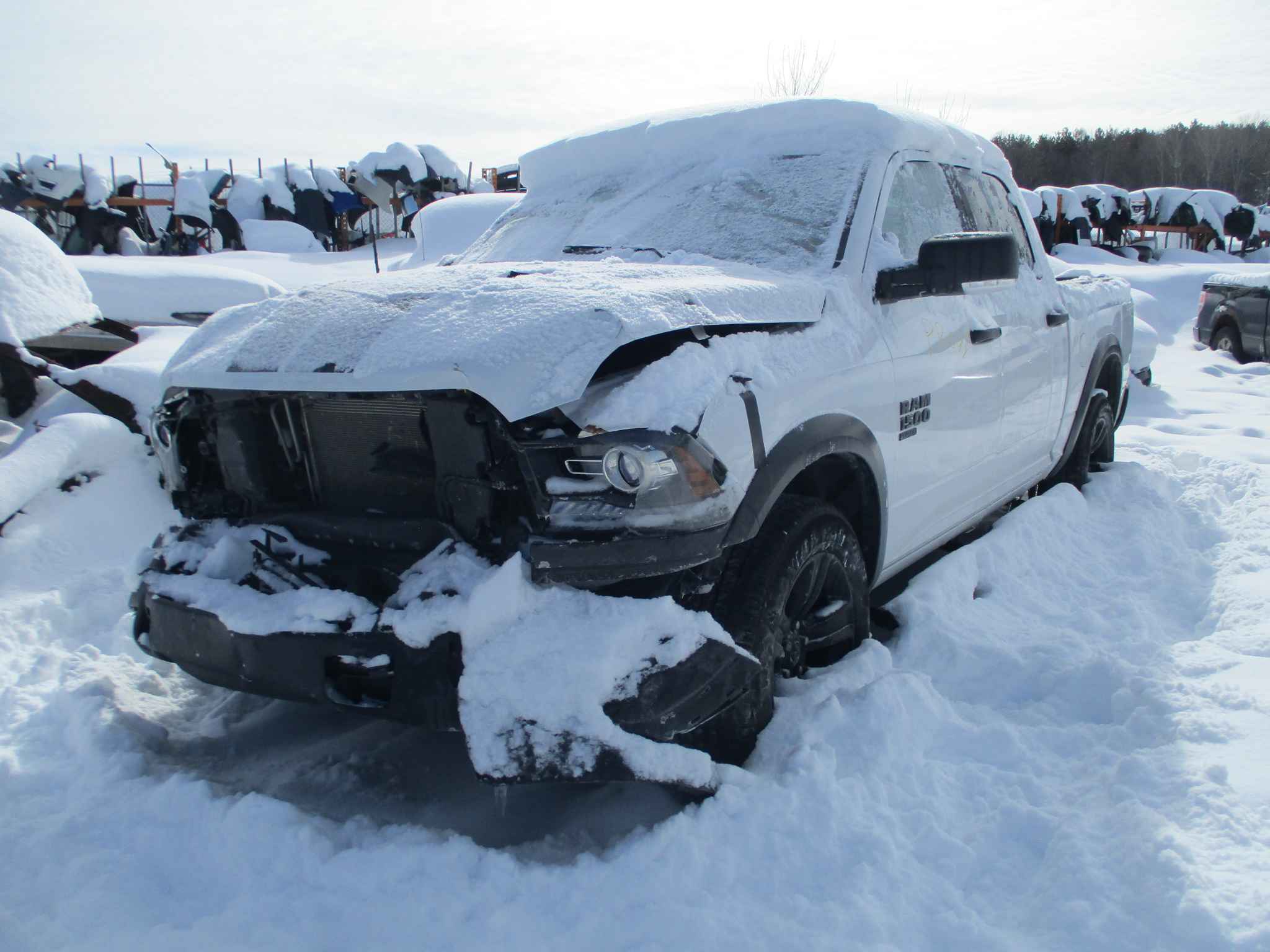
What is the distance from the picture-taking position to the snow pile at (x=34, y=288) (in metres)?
5.65

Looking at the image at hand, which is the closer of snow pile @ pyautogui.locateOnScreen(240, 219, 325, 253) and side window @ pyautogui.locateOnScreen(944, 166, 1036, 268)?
side window @ pyautogui.locateOnScreen(944, 166, 1036, 268)

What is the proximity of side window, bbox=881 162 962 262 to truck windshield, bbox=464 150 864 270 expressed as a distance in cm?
18

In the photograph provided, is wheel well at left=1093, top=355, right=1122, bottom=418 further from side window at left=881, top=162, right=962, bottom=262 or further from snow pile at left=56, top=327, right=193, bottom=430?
snow pile at left=56, top=327, right=193, bottom=430

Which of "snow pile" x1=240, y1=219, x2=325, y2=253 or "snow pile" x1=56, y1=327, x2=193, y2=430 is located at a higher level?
"snow pile" x1=56, y1=327, x2=193, y2=430

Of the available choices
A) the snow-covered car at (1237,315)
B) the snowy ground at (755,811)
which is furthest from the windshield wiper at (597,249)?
the snow-covered car at (1237,315)

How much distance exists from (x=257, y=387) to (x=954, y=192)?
9.42 ft

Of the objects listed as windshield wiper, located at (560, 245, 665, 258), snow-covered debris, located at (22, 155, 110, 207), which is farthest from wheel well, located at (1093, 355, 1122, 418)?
snow-covered debris, located at (22, 155, 110, 207)

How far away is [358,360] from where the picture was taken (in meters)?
2.27

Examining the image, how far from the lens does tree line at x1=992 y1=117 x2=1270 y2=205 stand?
48.7 m

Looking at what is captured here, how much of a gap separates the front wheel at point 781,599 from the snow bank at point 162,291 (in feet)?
17.3

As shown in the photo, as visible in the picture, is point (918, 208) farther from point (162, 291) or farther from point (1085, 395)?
point (162, 291)

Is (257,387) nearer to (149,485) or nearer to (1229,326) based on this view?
(149,485)

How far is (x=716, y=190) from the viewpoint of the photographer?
346 centimetres

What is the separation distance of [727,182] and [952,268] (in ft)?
3.26
